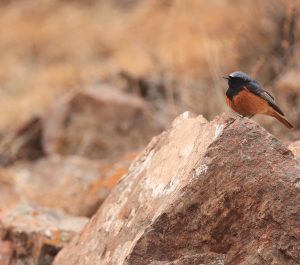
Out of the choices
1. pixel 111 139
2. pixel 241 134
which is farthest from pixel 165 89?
pixel 241 134

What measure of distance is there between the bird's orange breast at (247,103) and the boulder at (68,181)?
69.6 inches

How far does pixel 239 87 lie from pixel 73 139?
5933 mm

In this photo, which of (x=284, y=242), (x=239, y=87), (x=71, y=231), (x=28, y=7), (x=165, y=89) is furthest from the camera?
(x=28, y=7)

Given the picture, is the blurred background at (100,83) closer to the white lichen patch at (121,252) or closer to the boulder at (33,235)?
the boulder at (33,235)

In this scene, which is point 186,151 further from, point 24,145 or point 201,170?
point 24,145

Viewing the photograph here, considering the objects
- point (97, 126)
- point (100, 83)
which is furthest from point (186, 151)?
point (100, 83)

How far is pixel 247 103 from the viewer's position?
615 centimetres

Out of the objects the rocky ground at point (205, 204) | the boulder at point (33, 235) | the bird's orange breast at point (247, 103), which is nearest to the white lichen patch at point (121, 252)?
the rocky ground at point (205, 204)

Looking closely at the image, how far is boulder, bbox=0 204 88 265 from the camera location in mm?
6441

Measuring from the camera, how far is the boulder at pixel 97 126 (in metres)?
11.5

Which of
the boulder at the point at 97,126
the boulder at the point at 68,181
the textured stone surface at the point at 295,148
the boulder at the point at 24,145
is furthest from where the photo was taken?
the boulder at the point at 24,145

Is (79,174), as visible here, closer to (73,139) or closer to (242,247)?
(73,139)

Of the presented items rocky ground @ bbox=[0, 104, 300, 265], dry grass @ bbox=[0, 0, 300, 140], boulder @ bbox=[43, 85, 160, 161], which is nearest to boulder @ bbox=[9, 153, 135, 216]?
boulder @ bbox=[43, 85, 160, 161]

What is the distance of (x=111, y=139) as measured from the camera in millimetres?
11633
